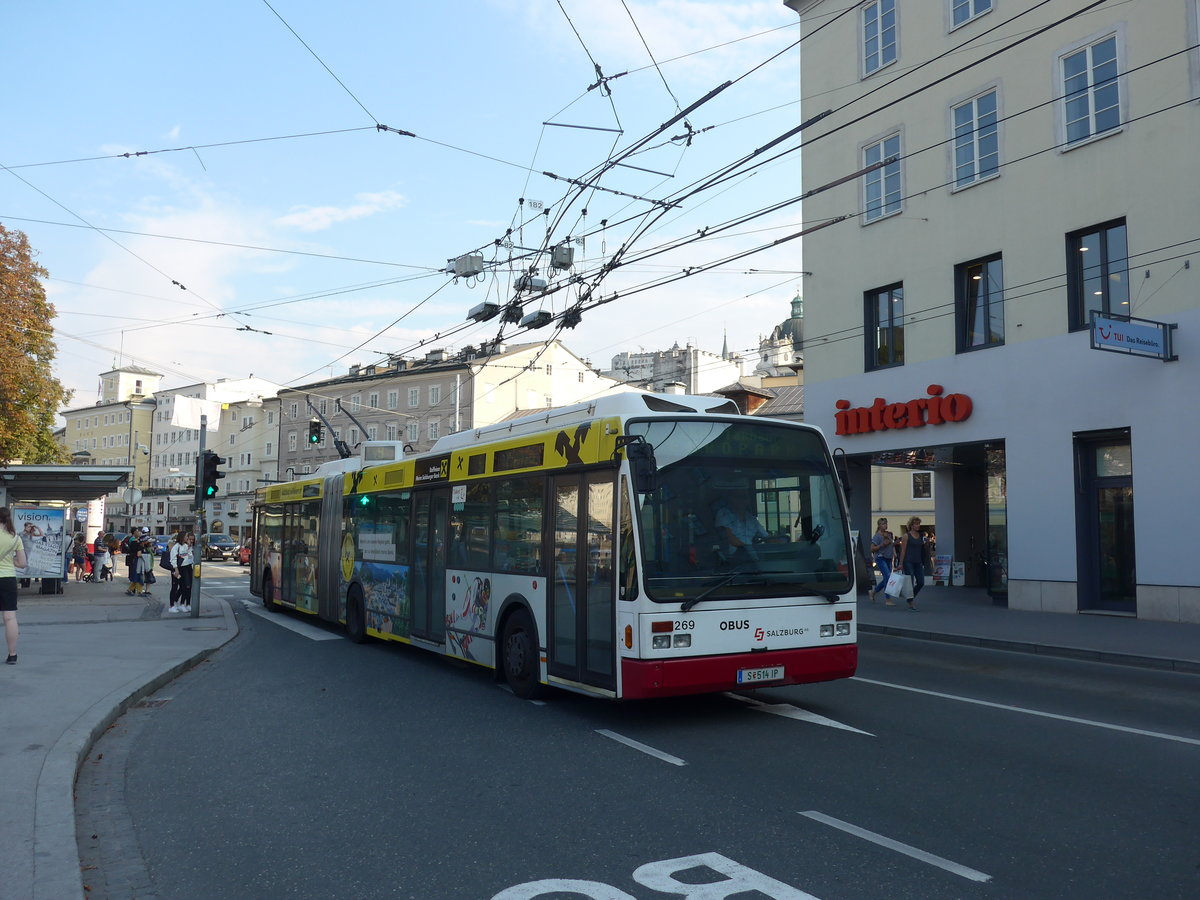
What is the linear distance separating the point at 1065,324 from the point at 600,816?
16281 mm

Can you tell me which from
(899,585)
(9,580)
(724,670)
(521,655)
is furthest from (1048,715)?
(899,585)

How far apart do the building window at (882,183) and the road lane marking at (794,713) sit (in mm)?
16138

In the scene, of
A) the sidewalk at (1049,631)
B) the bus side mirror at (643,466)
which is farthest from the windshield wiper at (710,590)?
the sidewalk at (1049,631)

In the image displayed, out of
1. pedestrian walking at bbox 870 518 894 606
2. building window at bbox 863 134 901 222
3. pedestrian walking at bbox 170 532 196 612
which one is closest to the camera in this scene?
pedestrian walking at bbox 170 532 196 612

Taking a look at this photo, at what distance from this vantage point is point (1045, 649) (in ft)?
46.8

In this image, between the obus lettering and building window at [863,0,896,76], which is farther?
building window at [863,0,896,76]

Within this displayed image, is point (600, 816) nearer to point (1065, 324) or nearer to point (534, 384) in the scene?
point (1065, 324)

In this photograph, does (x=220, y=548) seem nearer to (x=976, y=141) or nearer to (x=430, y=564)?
(x=976, y=141)

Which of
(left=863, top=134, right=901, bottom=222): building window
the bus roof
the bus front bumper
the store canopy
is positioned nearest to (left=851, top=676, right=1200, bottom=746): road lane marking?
the bus front bumper

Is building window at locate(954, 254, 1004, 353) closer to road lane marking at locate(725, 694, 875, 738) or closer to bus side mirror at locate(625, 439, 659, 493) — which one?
road lane marking at locate(725, 694, 875, 738)

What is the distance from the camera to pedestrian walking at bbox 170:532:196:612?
2191cm

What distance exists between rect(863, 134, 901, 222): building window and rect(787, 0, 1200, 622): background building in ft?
0.16

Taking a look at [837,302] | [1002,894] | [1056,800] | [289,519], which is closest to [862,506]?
[837,302]

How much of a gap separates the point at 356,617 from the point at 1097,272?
1438cm
